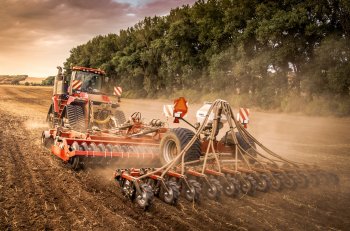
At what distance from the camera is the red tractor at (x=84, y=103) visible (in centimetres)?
1023

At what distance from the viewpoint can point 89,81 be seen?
1219cm

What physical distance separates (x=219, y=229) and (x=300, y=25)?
20.3 meters

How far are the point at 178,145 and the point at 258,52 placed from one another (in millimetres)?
19862

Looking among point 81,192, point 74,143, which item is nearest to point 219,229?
point 81,192

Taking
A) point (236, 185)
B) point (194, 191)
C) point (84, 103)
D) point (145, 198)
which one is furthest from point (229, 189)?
point (84, 103)

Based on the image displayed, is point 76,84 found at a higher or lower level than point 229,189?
higher

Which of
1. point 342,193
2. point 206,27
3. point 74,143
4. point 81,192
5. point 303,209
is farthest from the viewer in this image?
point 206,27

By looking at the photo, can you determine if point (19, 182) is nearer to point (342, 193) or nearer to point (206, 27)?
point (342, 193)

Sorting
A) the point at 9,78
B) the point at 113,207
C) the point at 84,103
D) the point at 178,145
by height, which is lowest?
the point at 113,207

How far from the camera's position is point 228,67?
1102 inches

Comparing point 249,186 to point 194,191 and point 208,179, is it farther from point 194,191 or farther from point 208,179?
point 194,191

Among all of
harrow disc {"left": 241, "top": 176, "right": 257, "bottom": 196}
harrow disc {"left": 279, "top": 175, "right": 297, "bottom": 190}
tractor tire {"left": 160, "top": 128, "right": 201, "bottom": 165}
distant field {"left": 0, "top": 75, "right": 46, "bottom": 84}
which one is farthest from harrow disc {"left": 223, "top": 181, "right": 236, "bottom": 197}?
distant field {"left": 0, "top": 75, "right": 46, "bottom": 84}

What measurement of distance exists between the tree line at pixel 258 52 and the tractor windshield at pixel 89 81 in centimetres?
1411

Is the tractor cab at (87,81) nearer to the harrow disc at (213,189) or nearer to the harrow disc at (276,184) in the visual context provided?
the harrow disc at (213,189)
